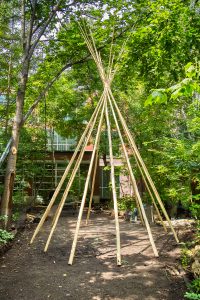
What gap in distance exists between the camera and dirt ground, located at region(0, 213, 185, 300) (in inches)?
136

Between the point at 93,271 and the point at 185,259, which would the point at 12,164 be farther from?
the point at 185,259

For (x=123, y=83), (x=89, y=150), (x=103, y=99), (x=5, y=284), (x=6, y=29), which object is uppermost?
(x=6, y=29)

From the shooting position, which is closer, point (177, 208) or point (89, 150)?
point (177, 208)

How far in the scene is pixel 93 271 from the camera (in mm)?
4234

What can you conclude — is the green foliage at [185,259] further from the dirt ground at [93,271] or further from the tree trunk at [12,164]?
the tree trunk at [12,164]

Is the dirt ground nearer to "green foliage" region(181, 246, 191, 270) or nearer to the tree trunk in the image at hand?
"green foliage" region(181, 246, 191, 270)

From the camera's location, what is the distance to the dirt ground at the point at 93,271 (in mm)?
3443

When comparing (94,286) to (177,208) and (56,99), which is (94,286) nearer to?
(177,208)

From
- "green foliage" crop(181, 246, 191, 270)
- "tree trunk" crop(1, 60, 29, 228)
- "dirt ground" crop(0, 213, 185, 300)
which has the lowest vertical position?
"dirt ground" crop(0, 213, 185, 300)

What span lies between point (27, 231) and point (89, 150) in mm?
6231

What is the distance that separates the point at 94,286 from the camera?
12.0 feet

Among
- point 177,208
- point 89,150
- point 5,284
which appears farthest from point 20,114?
point 89,150

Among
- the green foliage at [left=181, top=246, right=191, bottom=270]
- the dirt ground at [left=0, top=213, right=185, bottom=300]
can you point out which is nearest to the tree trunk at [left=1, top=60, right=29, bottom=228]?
the dirt ground at [left=0, top=213, right=185, bottom=300]

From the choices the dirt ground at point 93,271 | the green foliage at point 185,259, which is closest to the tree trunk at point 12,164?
the dirt ground at point 93,271
